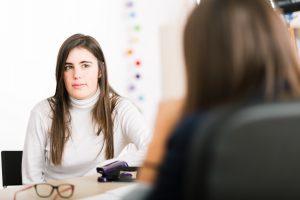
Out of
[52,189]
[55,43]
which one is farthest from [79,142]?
[55,43]

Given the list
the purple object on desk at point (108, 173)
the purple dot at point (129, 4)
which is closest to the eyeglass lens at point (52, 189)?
the purple object on desk at point (108, 173)

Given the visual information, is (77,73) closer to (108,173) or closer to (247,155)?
(108,173)

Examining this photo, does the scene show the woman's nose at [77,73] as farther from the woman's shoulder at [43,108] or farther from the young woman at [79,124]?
the woman's shoulder at [43,108]

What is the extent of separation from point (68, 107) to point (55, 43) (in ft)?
4.57

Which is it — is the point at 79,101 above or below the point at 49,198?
above

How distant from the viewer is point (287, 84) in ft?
2.07

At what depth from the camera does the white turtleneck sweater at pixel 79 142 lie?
204cm

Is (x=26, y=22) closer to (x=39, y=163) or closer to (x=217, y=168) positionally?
(x=39, y=163)

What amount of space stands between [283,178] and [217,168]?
0.26 feet

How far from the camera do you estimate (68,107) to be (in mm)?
2195

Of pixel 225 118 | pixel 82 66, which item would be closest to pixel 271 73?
pixel 225 118

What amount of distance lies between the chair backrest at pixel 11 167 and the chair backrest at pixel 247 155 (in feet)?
6.37

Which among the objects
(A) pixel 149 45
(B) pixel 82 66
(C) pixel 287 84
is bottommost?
(C) pixel 287 84

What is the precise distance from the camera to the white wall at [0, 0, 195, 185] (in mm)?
3227
